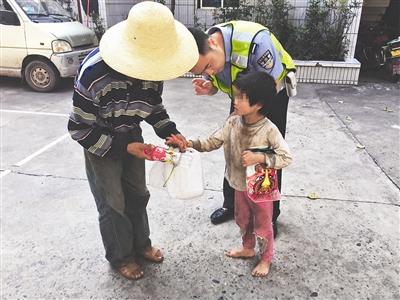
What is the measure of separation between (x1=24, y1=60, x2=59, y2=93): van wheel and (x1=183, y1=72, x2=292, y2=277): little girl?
4.96 meters

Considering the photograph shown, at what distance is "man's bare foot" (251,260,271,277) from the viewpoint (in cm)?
220

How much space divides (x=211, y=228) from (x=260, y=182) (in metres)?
0.88

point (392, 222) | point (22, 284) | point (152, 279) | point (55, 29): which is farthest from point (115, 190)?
point (55, 29)

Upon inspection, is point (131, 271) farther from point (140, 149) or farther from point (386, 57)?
point (386, 57)

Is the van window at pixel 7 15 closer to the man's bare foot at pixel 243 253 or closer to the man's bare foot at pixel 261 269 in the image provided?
the man's bare foot at pixel 243 253

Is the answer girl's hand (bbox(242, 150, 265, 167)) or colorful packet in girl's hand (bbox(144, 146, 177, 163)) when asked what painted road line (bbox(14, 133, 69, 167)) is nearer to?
colorful packet in girl's hand (bbox(144, 146, 177, 163))

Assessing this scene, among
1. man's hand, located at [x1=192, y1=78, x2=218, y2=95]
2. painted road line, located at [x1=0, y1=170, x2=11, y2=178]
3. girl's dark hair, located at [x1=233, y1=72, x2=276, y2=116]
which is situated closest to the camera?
girl's dark hair, located at [x1=233, y1=72, x2=276, y2=116]

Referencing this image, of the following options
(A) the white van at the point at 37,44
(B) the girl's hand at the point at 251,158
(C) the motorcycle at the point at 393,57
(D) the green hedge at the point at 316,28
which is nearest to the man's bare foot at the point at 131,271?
(B) the girl's hand at the point at 251,158

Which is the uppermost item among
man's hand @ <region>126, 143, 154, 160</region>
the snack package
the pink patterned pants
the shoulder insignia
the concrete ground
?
the shoulder insignia

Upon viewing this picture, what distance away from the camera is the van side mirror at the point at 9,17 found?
5.99 metres

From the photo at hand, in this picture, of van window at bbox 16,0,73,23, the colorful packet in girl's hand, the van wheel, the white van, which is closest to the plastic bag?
the colorful packet in girl's hand

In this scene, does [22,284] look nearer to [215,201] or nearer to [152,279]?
[152,279]

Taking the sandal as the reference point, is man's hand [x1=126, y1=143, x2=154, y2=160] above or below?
above

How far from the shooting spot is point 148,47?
1.53 metres
